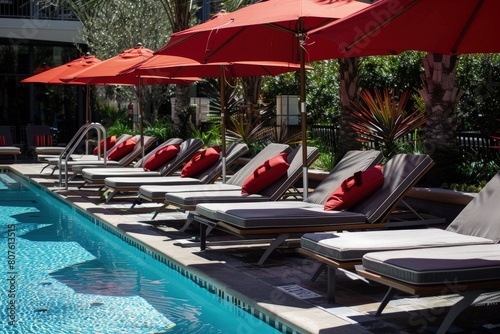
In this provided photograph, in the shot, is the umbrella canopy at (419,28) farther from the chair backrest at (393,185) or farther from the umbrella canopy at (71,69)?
the umbrella canopy at (71,69)

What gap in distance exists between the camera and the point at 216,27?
875 centimetres

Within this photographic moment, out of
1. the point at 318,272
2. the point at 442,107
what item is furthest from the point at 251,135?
the point at 318,272

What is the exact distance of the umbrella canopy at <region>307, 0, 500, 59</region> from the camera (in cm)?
601

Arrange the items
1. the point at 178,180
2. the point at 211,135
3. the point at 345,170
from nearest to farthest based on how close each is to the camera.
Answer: the point at 345,170
the point at 178,180
the point at 211,135

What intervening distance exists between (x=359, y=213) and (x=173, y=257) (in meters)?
2.06

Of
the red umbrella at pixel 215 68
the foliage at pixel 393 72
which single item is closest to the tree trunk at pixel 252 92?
the foliage at pixel 393 72

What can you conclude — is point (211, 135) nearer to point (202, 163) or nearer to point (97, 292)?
point (202, 163)

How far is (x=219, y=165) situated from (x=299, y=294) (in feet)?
19.3

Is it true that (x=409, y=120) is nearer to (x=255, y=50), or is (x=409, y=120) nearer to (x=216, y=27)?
(x=255, y=50)

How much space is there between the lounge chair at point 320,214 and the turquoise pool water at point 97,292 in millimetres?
735

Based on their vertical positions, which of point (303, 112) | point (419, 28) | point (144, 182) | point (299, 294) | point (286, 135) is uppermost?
point (419, 28)

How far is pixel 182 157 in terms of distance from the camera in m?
13.7

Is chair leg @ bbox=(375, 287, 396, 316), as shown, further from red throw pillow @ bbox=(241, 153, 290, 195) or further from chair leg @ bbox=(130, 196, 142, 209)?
chair leg @ bbox=(130, 196, 142, 209)

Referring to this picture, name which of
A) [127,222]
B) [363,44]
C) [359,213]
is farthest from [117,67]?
[363,44]
